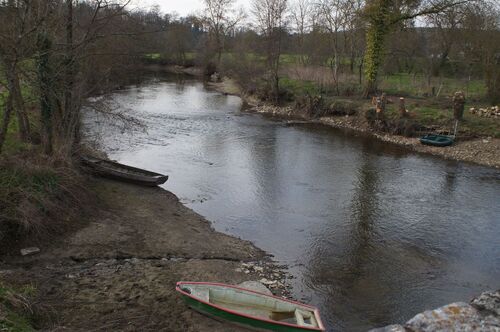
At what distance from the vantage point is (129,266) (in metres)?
10.6

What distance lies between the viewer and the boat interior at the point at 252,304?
29.0ft

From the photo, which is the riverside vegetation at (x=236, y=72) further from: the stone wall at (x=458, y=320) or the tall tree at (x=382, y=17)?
the stone wall at (x=458, y=320)

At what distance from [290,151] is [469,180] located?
30.0 feet

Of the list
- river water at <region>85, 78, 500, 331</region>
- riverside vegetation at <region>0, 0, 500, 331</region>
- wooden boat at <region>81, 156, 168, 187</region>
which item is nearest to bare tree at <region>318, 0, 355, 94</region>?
riverside vegetation at <region>0, 0, 500, 331</region>

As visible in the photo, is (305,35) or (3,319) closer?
(3,319)

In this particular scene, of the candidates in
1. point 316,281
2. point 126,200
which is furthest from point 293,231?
point 126,200

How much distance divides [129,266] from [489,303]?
8034 mm

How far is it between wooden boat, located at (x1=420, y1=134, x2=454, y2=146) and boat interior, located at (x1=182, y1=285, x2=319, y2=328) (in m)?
19.0

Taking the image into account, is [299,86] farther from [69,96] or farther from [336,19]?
[69,96]

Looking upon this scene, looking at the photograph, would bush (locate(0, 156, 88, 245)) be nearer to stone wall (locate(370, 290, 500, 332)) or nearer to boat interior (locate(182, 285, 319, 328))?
boat interior (locate(182, 285, 319, 328))

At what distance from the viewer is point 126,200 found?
15078 millimetres

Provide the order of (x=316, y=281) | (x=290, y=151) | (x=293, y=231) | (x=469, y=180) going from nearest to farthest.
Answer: (x=316, y=281)
(x=293, y=231)
(x=469, y=180)
(x=290, y=151)

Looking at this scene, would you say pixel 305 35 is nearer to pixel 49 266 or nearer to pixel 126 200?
pixel 126 200

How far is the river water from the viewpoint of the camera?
11242mm
